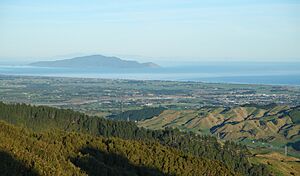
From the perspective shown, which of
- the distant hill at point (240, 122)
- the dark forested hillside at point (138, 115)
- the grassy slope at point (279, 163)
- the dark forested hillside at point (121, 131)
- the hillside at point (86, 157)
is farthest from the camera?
the dark forested hillside at point (138, 115)

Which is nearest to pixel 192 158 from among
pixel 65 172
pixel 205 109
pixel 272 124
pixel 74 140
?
pixel 74 140

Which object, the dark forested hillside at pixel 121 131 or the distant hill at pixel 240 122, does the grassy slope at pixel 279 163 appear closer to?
the dark forested hillside at pixel 121 131

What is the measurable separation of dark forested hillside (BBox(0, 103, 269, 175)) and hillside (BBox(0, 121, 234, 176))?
16191mm

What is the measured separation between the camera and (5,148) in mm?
31016

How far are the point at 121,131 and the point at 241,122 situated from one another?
45900mm

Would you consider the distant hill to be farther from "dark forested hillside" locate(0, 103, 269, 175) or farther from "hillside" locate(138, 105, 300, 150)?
"dark forested hillside" locate(0, 103, 269, 175)

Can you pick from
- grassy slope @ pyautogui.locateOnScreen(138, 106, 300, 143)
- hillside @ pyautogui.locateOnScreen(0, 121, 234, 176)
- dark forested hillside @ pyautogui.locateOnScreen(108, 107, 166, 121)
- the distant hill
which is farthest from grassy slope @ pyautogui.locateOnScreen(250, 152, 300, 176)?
dark forested hillside @ pyautogui.locateOnScreen(108, 107, 166, 121)

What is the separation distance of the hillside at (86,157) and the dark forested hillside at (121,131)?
16191 millimetres

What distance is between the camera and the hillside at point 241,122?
360ft

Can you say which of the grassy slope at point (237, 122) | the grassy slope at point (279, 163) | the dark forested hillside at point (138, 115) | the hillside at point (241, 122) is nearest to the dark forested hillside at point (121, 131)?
the grassy slope at point (279, 163)

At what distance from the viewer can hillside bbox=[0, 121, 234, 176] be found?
2898cm

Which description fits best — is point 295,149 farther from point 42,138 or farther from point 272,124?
point 42,138

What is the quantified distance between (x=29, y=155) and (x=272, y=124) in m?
93.1

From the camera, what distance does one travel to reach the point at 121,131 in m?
80.4
